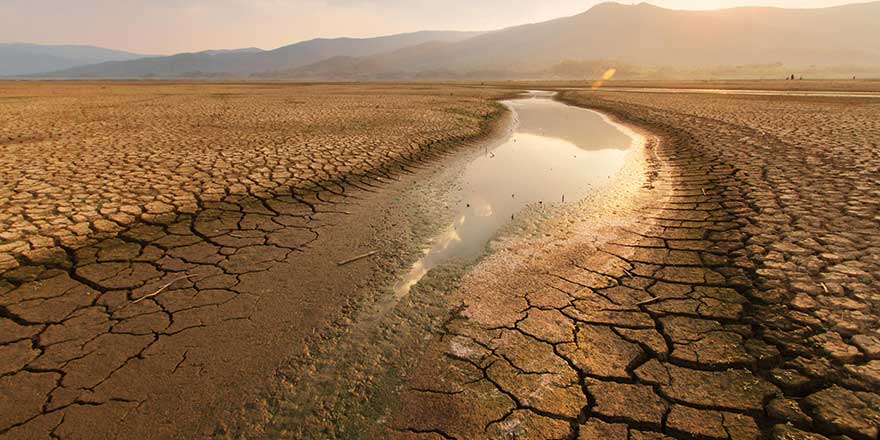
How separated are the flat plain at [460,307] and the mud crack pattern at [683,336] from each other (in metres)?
0.01

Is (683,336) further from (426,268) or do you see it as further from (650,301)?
(426,268)

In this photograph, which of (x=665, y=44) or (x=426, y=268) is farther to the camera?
(x=665, y=44)

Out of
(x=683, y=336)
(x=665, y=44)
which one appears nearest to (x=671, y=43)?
(x=665, y=44)

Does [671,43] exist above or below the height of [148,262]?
above

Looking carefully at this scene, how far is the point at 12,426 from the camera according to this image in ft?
5.74

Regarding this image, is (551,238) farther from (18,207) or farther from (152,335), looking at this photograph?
(18,207)

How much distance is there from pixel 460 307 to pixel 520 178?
3947mm

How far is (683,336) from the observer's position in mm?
2346

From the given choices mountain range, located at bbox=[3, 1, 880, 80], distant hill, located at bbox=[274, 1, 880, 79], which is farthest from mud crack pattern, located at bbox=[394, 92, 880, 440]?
distant hill, located at bbox=[274, 1, 880, 79]

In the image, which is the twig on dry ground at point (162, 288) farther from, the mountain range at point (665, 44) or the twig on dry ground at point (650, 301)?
the mountain range at point (665, 44)

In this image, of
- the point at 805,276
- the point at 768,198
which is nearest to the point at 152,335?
the point at 805,276

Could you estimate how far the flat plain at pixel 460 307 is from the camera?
1823 mm

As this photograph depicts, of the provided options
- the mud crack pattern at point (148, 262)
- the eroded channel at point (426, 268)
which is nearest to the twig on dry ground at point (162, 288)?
the mud crack pattern at point (148, 262)

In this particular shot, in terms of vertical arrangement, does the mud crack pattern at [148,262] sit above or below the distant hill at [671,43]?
below
